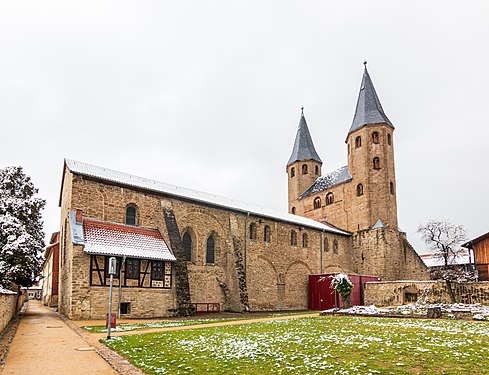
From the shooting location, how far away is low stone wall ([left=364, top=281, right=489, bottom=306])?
2320 centimetres

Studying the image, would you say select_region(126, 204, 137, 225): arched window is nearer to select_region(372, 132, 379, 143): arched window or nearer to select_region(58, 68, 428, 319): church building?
select_region(58, 68, 428, 319): church building

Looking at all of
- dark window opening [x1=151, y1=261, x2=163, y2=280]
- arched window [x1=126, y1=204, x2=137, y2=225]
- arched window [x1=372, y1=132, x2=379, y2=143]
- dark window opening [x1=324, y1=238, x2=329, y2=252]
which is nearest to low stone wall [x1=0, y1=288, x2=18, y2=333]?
dark window opening [x1=151, y1=261, x2=163, y2=280]

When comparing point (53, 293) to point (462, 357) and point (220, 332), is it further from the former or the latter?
point (462, 357)

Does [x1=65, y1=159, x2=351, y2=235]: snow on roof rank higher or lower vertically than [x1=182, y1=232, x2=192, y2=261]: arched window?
higher

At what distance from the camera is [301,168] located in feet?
163

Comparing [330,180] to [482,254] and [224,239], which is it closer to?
[482,254]

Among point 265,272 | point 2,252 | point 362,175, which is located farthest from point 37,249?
point 362,175

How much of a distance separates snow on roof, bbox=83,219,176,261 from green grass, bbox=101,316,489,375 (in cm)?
912

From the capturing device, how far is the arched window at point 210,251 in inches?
1107

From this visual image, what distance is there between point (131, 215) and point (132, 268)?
13.6 ft

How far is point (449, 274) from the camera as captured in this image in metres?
36.0

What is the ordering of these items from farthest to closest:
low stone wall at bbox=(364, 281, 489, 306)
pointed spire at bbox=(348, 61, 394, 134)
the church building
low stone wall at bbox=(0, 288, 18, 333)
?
pointed spire at bbox=(348, 61, 394, 134)
low stone wall at bbox=(364, 281, 489, 306)
the church building
low stone wall at bbox=(0, 288, 18, 333)

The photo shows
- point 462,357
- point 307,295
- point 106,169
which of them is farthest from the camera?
point 307,295

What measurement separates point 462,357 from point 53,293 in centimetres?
3558
